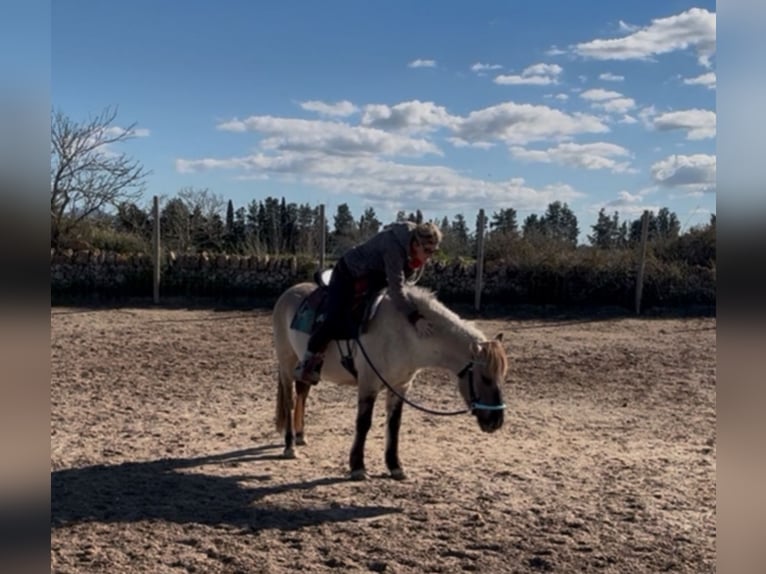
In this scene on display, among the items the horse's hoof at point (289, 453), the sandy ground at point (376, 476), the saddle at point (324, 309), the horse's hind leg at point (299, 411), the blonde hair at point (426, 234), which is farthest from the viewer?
the horse's hind leg at point (299, 411)

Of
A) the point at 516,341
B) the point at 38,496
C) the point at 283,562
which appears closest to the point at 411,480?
the point at 283,562

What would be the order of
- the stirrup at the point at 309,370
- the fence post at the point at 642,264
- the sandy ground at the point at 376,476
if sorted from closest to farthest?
1. the sandy ground at the point at 376,476
2. the stirrup at the point at 309,370
3. the fence post at the point at 642,264

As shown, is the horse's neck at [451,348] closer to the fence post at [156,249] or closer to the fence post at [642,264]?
the fence post at [642,264]

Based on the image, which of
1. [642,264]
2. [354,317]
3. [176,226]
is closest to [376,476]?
[354,317]

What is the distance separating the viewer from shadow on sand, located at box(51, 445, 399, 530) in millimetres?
3861

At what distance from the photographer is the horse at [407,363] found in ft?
14.1

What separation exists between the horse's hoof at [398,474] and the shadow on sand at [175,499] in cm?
34

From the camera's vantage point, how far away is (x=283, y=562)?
3.36 metres

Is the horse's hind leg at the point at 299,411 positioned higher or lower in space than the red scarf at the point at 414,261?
lower

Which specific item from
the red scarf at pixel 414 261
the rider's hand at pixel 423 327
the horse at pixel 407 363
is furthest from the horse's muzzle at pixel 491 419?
the red scarf at pixel 414 261

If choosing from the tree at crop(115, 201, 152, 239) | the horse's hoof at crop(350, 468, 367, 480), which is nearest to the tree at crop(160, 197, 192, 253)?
the tree at crop(115, 201, 152, 239)

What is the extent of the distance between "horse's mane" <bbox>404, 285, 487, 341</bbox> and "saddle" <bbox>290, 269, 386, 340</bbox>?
33 cm

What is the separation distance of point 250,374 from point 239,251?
797 centimetres

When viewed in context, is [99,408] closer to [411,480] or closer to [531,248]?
[411,480]
